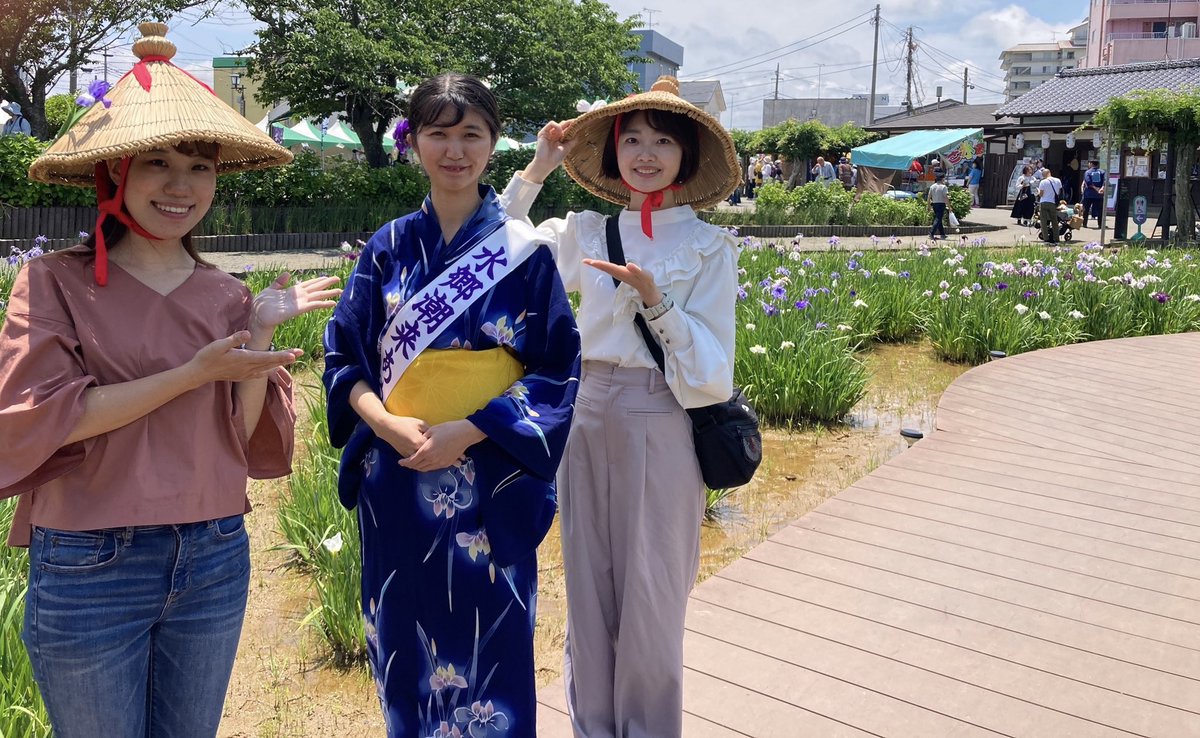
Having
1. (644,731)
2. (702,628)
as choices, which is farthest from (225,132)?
(702,628)

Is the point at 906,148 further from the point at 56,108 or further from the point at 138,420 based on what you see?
the point at 138,420

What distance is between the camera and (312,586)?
3.32 m

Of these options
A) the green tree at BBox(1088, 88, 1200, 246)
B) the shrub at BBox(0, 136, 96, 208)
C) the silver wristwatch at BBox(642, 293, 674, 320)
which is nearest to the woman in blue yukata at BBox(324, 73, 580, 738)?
the silver wristwatch at BBox(642, 293, 674, 320)

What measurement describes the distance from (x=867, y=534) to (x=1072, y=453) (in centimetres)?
169

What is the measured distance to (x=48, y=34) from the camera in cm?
1352

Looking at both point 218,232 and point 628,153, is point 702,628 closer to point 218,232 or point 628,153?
point 628,153

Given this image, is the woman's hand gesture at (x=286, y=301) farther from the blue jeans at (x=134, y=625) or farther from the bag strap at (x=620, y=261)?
the bag strap at (x=620, y=261)

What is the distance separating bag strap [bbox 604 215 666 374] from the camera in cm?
217

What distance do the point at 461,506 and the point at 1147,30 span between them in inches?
2115

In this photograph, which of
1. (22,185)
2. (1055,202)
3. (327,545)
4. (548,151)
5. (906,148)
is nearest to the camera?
(548,151)

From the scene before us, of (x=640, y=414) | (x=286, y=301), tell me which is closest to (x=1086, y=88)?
(x=640, y=414)

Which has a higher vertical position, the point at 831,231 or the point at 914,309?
the point at 831,231

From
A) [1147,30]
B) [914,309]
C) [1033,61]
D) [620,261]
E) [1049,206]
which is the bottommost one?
[914,309]

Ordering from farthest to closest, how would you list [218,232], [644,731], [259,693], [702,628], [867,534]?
[218,232] → [867,534] → [702,628] → [259,693] → [644,731]
